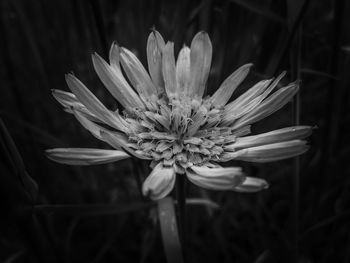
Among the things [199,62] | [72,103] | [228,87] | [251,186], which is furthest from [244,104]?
[72,103]

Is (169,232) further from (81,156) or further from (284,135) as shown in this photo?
(284,135)

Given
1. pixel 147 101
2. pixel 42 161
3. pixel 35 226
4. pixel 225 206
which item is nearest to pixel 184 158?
pixel 147 101

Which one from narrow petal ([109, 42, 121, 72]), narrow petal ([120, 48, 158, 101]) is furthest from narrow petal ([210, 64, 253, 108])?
narrow petal ([109, 42, 121, 72])

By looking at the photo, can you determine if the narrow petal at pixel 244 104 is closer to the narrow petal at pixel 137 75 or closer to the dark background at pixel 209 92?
the dark background at pixel 209 92

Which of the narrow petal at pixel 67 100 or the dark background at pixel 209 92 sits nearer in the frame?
the narrow petal at pixel 67 100

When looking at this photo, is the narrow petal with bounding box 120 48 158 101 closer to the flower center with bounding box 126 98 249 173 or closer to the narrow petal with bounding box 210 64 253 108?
the flower center with bounding box 126 98 249 173

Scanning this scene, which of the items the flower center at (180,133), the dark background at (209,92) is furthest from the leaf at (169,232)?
the dark background at (209,92)

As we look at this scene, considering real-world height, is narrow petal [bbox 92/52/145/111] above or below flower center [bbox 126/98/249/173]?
above

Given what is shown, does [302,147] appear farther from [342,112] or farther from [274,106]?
[342,112]
